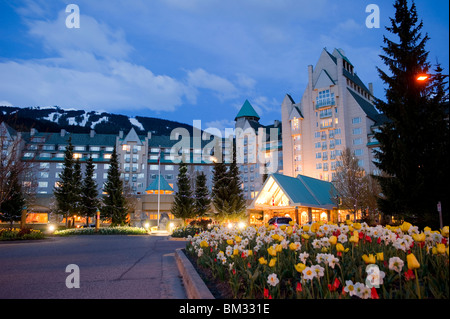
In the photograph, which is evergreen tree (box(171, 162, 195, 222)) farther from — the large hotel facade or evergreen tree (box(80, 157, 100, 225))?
evergreen tree (box(80, 157, 100, 225))

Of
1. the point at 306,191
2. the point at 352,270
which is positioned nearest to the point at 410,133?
the point at 352,270

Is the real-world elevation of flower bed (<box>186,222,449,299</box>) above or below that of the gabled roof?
below

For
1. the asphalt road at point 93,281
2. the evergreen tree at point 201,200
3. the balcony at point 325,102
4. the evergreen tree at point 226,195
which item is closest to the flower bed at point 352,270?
the asphalt road at point 93,281

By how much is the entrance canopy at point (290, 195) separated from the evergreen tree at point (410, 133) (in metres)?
16.2

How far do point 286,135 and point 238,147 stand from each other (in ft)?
57.6

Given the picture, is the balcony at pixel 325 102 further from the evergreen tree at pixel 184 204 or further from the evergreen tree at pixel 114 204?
the evergreen tree at pixel 114 204

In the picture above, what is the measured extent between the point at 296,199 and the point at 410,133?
1800cm

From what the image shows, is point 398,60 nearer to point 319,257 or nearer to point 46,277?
point 319,257

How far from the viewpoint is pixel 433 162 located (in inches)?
699

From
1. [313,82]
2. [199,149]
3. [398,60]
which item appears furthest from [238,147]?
[398,60]

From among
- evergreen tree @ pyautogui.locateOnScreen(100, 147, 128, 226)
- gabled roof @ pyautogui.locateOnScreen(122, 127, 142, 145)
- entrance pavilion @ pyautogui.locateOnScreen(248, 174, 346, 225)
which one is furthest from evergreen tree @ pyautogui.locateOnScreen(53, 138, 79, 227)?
gabled roof @ pyautogui.locateOnScreen(122, 127, 142, 145)

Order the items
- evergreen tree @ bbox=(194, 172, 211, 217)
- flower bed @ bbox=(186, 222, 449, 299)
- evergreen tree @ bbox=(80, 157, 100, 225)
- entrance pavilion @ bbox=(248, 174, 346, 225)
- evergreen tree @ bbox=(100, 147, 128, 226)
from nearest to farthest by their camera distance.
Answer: flower bed @ bbox=(186, 222, 449, 299), entrance pavilion @ bbox=(248, 174, 346, 225), evergreen tree @ bbox=(100, 147, 128, 226), evergreen tree @ bbox=(80, 157, 100, 225), evergreen tree @ bbox=(194, 172, 211, 217)

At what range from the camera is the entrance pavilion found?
36.7 metres

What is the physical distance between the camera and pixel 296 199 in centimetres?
3584
